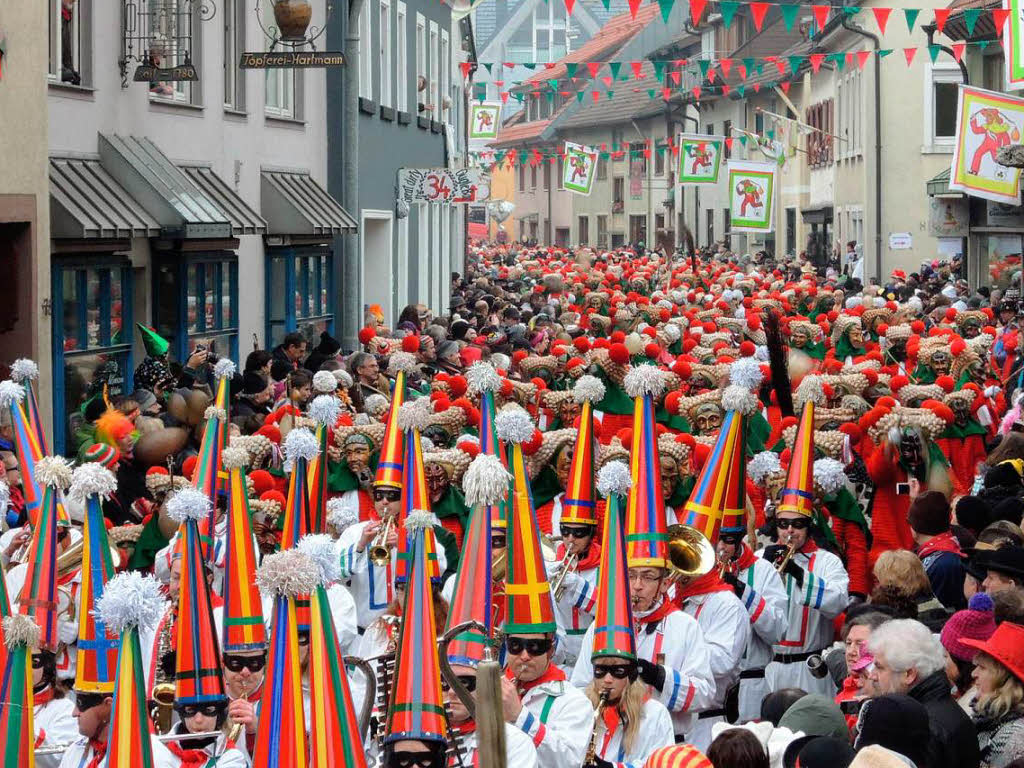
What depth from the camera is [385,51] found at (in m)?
27.9

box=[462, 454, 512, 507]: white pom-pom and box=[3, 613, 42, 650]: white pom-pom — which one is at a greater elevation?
box=[462, 454, 512, 507]: white pom-pom

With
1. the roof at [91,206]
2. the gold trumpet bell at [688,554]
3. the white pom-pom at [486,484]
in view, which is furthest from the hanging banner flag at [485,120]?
the white pom-pom at [486,484]

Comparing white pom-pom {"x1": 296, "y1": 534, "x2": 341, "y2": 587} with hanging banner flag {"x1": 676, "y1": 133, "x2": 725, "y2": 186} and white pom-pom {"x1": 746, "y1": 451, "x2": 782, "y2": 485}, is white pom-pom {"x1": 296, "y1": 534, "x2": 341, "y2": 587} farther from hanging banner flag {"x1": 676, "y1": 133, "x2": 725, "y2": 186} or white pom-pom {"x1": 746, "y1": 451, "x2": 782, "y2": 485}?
hanging banner flag {"x1": 676, "y1": 133, "x2": 725, "y2": 186}

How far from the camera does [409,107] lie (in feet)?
99.6

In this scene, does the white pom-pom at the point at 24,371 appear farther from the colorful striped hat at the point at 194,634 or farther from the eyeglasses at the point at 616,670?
the eyeglasses at the point at 616,670

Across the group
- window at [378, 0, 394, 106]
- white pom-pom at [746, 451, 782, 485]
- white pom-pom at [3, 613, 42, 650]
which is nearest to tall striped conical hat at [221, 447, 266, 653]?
white pom-pom at [3, 613, 42, 650]

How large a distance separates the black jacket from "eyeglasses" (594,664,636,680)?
95 cm

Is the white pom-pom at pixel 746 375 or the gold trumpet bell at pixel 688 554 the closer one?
the gold trumpet bell at pixel 688 554

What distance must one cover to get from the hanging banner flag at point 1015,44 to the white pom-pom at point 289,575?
12.7 m

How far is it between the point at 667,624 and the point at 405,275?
74.5ft

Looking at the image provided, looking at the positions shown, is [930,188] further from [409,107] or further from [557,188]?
[557,188]

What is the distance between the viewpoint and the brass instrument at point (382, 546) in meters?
9.17

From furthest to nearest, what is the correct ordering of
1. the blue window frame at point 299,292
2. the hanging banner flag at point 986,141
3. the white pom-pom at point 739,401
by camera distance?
the hanging banner flag at point 986,141
the blue window frame at point 299,292
the white pom-pom at point 739,401

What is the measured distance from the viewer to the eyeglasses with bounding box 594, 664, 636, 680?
6723 mm
